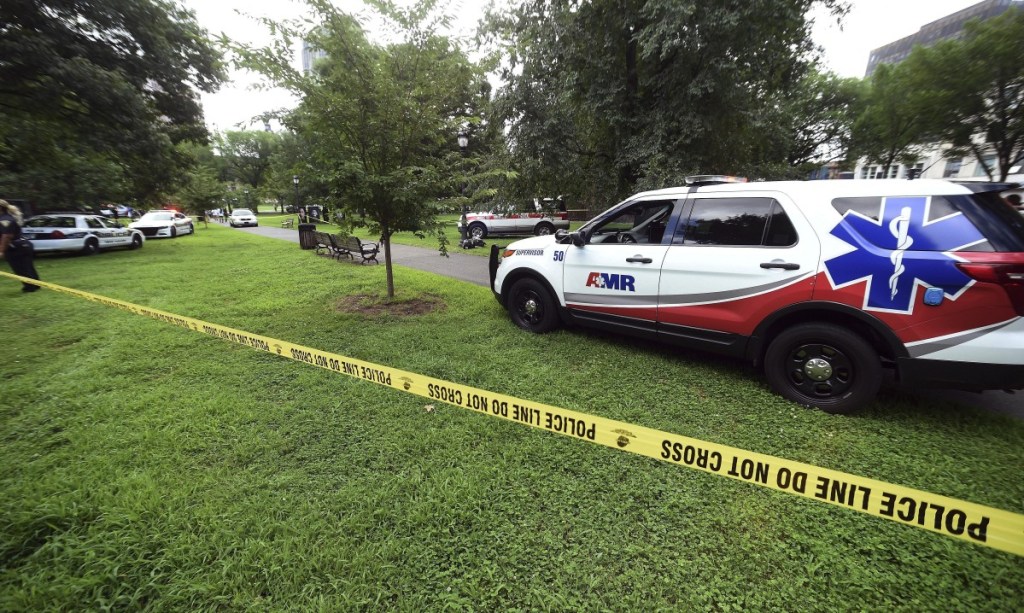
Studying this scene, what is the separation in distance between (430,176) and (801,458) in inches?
216

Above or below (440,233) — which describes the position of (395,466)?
below

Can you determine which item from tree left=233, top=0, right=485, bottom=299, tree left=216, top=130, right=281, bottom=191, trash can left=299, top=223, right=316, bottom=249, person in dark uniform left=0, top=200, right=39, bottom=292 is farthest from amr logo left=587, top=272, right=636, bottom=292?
tree left=216, top=130, right=281, bottom=191

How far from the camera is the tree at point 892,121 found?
1786 cm

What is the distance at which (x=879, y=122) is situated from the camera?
20.9m

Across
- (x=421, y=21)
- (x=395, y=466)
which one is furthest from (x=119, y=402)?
(x=421, y=21)

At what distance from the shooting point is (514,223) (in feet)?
59.8

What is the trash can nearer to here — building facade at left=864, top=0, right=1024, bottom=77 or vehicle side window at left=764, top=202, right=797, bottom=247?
vehicle side window at left=764, top=202, right=797, bottom=247

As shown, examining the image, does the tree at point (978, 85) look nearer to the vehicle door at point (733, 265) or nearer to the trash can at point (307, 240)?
the vehicle door at point (733, 265)

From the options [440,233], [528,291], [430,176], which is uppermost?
[430,176]

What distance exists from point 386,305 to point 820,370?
19.7 ft

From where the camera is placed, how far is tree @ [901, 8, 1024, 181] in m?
14.2

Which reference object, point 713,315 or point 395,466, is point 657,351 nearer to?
point 713,315

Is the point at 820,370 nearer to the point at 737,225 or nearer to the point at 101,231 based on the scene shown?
the point at 737,225

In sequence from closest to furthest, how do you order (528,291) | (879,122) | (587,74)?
(528,291) → (587,74) → (879,122)
